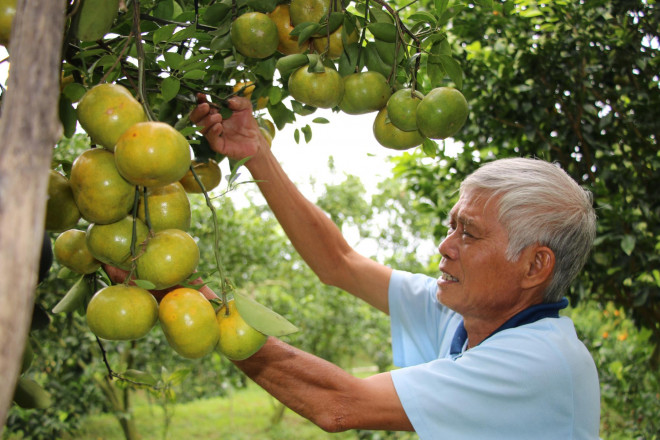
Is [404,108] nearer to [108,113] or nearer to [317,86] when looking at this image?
[317,86]

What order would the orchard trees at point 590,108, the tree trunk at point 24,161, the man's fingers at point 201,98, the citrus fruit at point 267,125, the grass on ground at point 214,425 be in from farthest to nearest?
the grass on ground at point 214,425 → the orchard trees at point 590,108 → the citrus fruit at point 267,125 → the man's fingers at point 201,98 → the tree trunk at point 24,161

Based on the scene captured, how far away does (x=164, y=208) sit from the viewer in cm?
78

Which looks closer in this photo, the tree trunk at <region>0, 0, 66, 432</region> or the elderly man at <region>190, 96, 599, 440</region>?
the tree trunk at <region>0, 0, 66, 432</region>

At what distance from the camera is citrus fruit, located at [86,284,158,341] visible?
711 mm

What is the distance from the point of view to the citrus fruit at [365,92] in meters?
0.92

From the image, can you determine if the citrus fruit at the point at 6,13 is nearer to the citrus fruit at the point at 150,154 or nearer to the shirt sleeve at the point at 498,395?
the citrus fruit at the point at 150,154

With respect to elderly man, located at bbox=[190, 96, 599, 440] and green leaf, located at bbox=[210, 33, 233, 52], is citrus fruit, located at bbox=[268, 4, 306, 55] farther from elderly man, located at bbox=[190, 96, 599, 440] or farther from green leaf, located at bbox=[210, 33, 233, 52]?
elderly man, located at bbox=[190, 96, 599, 440]

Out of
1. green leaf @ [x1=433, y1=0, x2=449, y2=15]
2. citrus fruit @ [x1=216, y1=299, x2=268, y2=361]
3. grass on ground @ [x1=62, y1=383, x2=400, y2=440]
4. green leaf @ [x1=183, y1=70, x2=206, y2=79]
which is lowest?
grass on ground @ [x1=62, y1=383, x2=400, y2=440]

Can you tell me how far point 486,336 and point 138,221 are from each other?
3.28 ft

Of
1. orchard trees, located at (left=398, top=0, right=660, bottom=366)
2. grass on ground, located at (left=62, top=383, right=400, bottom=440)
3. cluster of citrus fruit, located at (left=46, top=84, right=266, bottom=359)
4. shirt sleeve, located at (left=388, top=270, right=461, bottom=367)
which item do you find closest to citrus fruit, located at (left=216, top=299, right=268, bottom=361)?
cluster of citrus fruit, located at (left=46, top=84, right=266, bottom=359)

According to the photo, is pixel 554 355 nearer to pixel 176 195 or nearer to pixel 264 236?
pixel 176 195

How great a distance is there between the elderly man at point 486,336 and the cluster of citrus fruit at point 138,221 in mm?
379

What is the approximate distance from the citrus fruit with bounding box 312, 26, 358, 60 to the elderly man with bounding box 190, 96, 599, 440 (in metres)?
0.26

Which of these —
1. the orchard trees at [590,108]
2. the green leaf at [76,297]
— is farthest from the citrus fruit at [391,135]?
the orchard trees at [590,108]
